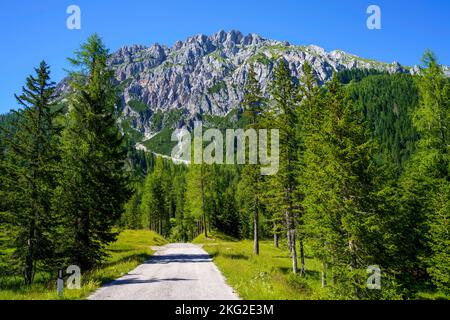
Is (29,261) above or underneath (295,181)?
underneath

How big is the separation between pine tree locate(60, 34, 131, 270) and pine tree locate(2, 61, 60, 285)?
1.25 metres

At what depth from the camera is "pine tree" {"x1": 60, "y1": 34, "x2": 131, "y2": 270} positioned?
23.2m

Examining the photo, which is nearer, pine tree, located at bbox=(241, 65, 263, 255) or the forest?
the forest

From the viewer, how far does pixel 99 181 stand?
81.3ft

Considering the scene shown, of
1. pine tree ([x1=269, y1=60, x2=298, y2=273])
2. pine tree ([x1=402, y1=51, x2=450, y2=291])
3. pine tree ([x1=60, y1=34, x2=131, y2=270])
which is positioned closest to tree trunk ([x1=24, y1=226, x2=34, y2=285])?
pine tree ([x1=60, y1=34, x2=131, y2=270])

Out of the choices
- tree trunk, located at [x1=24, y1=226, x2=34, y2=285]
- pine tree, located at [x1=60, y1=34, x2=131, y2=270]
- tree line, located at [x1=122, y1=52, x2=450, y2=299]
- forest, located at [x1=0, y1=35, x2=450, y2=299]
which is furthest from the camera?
pine tree, located at [x1=60, y1=34, x2=131, y2=270]

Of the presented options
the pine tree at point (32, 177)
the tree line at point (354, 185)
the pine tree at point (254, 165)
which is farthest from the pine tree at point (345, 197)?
the pine tree at point (32, 177)

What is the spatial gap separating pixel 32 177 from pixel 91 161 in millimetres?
4126

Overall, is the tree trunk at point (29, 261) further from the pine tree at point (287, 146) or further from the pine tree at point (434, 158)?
the pine tree at point (434, 158)

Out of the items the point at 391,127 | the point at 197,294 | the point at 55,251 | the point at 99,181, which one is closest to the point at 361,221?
the point at 197,294

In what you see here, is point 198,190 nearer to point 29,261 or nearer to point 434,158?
point 29,261

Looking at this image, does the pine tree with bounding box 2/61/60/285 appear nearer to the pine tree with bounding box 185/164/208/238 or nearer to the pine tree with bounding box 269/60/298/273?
the pine tree with bounding box 269/60/298/273

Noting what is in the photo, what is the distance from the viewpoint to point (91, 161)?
24.6 meters

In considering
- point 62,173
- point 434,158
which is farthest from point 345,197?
point 62,173
